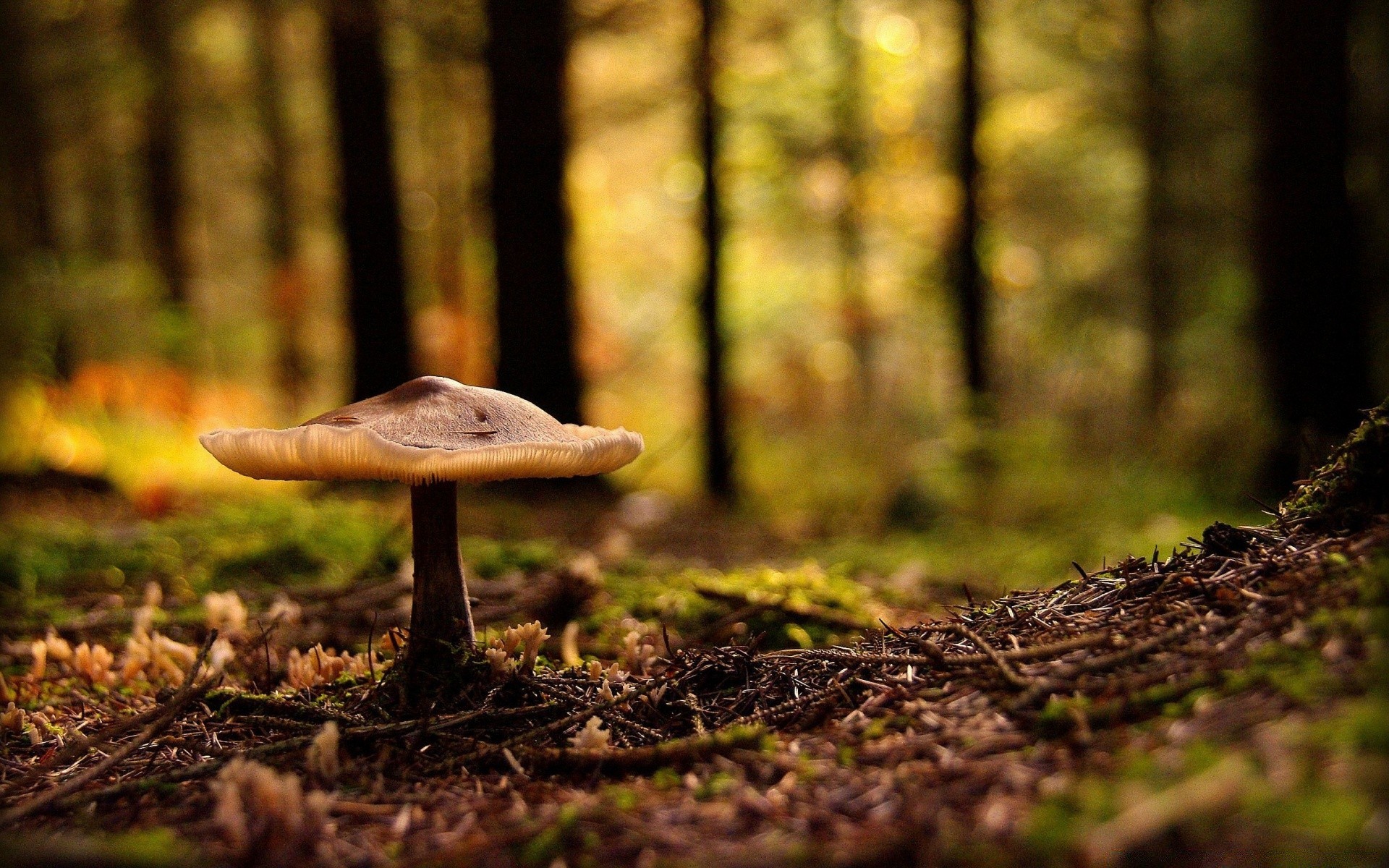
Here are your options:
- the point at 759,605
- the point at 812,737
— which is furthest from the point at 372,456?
the point at 759,605

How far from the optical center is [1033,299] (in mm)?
19031

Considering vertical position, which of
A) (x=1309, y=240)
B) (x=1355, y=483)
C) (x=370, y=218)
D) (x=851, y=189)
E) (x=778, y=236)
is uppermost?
(x=851, y=189)

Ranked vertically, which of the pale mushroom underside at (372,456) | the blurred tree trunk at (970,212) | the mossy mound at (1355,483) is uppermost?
the blurred tree trunk at (970,212)

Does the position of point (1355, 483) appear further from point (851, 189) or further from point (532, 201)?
point (851, 189)

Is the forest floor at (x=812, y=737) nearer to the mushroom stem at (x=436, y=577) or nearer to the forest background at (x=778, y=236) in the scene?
the mushroom stem at (x=436, y=577)

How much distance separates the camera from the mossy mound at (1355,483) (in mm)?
2225

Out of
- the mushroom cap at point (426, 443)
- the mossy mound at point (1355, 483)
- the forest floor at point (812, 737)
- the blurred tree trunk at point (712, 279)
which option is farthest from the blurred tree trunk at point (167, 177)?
the mossy mound at point (1355, 483)

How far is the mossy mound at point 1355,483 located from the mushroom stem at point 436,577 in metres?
2.31

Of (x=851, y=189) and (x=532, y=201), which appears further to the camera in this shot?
(x=851, y=189)

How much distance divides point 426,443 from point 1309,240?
738cm

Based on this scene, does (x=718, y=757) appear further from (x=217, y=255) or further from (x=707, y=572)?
(x=217, y=255)

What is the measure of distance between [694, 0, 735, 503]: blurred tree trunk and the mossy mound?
7.97 meters

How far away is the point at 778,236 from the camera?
58.9 ft

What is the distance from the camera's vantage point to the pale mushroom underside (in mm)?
2248
